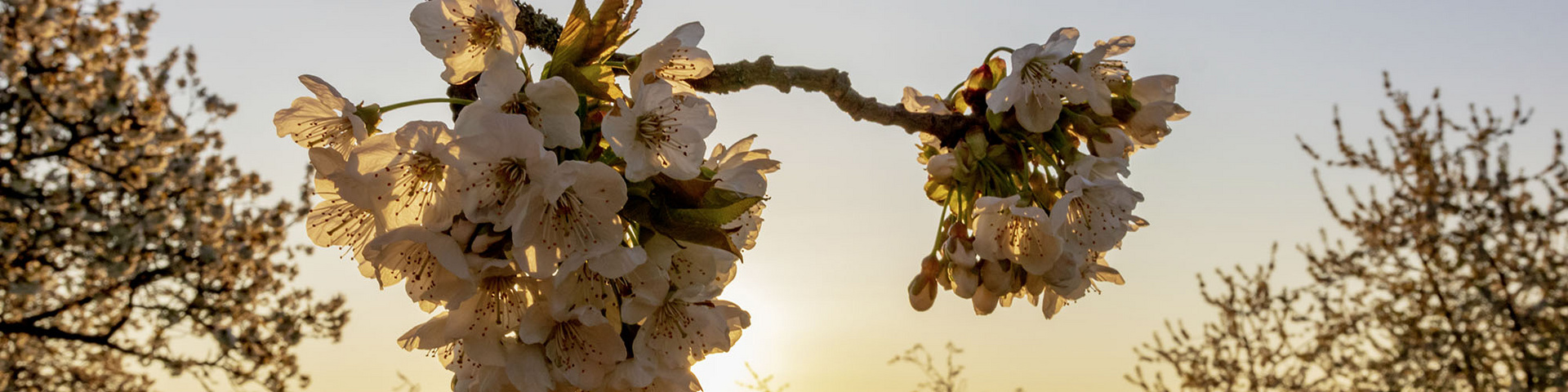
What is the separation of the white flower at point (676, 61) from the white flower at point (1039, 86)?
466mm

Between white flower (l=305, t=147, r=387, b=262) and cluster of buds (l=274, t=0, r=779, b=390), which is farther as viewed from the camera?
white flower (l=305, t=147, r=387, b=262)

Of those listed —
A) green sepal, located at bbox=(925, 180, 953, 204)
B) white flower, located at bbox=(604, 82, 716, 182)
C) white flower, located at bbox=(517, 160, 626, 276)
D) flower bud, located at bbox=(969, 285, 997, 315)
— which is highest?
green sepal, located at bbox=(925, 180, 953, 204)

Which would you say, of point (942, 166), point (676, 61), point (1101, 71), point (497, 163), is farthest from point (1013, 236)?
point (497, 163)

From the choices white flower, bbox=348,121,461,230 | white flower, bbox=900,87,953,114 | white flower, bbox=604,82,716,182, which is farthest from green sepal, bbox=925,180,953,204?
white flower, bbox=348,121,461,230

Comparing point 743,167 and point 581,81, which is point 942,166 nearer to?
point 743,167

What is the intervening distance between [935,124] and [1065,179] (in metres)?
0.24

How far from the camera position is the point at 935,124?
1555 millimetres

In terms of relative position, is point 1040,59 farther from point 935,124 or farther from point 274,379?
point 274,379

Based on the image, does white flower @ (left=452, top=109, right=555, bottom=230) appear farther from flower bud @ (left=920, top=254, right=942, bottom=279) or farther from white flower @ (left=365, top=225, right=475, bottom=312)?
flower bud @ (left=920, top=254, right=942, bottom=279)

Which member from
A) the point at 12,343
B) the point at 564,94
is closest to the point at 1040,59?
the point at 564,94

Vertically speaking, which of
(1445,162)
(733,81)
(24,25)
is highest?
(24,25)

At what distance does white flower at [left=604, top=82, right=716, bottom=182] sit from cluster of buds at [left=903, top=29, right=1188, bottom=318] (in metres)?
0.51

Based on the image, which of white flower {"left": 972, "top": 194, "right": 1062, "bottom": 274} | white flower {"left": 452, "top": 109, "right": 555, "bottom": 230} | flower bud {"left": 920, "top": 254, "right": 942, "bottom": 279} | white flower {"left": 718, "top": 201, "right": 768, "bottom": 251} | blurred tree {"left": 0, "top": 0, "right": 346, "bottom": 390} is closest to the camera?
white flower {"left": 452, "top": 109, "right": 555, "bottom": 230}

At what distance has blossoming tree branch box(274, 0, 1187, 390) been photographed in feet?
3.15
